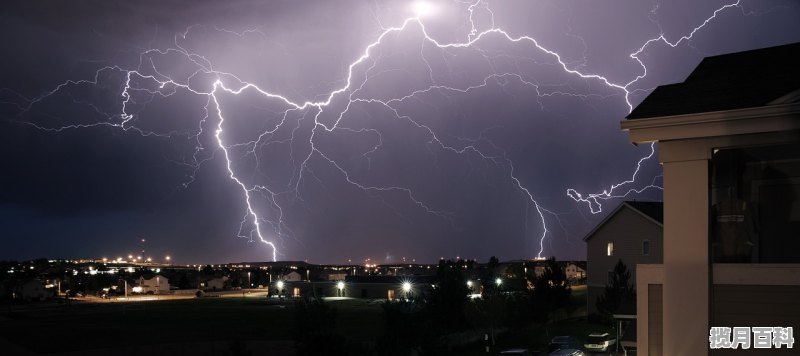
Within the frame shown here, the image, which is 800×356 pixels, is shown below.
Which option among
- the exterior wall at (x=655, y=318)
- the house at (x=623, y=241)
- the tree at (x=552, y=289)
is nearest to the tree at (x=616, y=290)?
the house at (x=623, y=241)

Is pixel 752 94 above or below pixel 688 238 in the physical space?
above

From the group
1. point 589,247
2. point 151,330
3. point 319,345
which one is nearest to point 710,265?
point 319,345

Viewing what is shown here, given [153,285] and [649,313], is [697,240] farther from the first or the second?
[153,285]

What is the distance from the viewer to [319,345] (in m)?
15.8

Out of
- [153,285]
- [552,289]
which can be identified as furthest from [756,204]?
[153,285]

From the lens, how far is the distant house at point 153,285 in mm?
91500

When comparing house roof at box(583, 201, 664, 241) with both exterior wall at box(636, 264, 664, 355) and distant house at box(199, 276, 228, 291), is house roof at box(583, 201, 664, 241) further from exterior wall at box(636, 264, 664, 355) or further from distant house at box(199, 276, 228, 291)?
distant house at box(199, 276, 228, 291)

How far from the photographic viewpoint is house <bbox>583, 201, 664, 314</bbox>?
30.4 meters

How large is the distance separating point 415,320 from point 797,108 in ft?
60.7

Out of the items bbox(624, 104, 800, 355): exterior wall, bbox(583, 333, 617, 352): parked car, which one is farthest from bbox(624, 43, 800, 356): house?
bbox(583, 333, 617, 352): parked car

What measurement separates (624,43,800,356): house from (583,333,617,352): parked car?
742 inches

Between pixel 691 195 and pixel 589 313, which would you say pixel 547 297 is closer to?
pixel 589 313

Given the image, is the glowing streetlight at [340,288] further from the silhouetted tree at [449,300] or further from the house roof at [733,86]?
the house roof at [733,86]

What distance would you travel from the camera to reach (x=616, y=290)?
29078 millimetres
